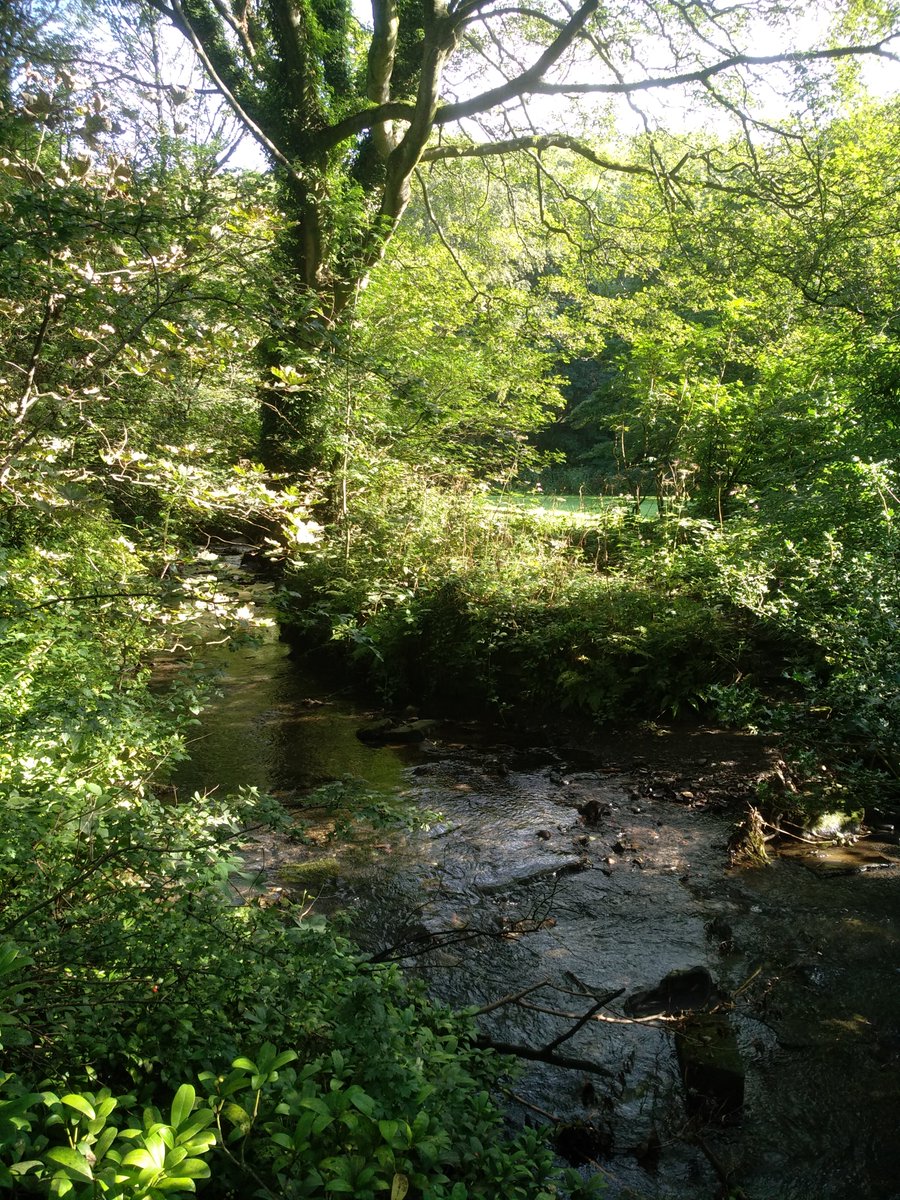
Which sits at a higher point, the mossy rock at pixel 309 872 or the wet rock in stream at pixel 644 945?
the wet rock in stream at pixel 644 945

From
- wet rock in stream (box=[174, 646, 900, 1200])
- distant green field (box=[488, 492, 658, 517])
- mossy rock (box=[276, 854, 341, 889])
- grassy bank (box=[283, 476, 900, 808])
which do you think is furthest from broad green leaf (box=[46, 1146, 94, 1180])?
distant green field (box=[488, 492, 658, 517])

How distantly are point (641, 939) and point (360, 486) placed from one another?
26.9ft

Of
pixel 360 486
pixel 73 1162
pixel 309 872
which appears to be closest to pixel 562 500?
pixel 360 486

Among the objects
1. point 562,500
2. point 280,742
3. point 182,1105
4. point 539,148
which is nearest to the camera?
point 182,1105

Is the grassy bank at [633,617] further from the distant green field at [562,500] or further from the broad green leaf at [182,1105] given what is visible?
the broad green leaf at [182,1105]

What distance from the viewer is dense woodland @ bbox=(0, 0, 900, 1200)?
2264 millimetres

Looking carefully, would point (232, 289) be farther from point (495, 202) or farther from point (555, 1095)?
point (495, 202)

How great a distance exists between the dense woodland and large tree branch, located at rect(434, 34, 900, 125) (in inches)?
2.1

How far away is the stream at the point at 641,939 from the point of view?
3225 millimetres

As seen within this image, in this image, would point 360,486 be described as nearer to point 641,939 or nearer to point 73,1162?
point 641,939

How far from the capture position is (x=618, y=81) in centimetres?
991

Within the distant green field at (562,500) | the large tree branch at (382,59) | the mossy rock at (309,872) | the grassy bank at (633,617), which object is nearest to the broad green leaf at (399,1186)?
the mossy rock at (309,872)

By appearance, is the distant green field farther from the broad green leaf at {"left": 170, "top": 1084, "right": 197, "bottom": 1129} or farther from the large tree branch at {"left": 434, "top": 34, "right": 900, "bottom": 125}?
the broad green leaf at {"left": 170, "top": 1084, "right": 197, "bottom": 1129}

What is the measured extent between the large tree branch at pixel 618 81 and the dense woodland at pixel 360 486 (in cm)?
5
